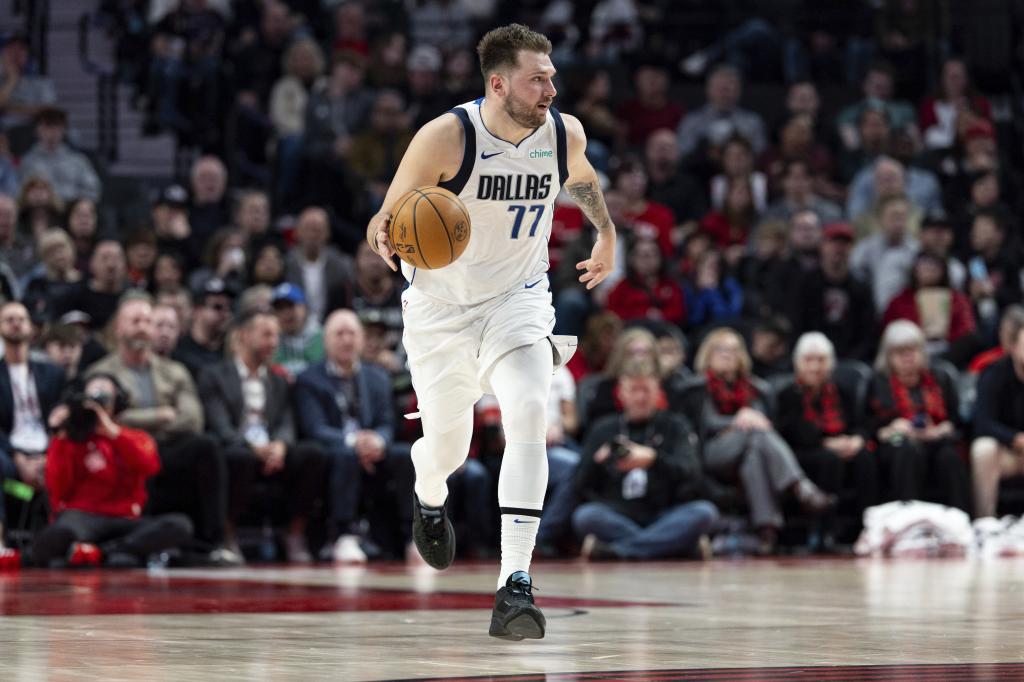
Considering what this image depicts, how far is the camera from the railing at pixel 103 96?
59.6 ft

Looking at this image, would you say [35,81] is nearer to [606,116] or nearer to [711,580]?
[606,116]

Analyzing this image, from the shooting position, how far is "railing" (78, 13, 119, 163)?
1817cm

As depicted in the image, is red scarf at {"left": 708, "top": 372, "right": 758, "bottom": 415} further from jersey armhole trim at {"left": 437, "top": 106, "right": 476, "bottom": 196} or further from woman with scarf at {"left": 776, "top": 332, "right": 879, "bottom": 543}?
jersey armhole trim at {"left": 437, "top": 106, "right": 476, "bottom": 196}

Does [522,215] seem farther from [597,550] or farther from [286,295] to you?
[286,295]

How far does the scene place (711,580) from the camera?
9445 mm

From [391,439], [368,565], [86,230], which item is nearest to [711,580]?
[368,565]

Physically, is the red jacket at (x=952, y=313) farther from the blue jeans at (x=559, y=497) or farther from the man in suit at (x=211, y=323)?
the man in suit at (x=211, y=323)

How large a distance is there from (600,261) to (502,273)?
49cm

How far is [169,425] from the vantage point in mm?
11781

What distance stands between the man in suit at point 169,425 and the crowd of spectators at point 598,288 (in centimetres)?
2

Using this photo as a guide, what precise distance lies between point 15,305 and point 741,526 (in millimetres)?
5684

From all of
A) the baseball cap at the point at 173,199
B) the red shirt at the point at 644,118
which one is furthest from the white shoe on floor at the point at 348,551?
the red shirt at the point at 644,118

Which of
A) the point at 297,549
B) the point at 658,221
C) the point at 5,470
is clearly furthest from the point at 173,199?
the point at 658,221

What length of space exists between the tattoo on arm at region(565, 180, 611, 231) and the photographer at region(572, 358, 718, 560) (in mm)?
5354
